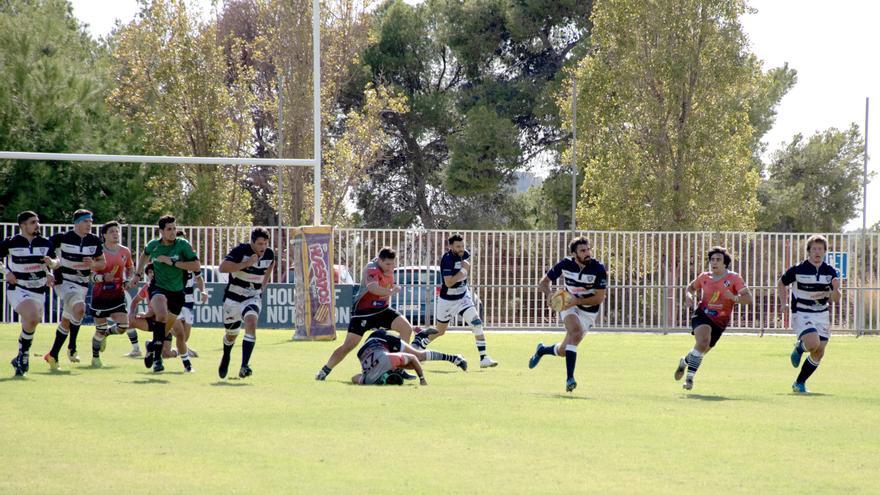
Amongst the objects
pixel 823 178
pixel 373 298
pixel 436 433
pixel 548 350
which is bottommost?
pixel 436 433

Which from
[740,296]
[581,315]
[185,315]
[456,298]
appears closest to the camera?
[581,315]

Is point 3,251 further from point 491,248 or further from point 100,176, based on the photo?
point 100,176

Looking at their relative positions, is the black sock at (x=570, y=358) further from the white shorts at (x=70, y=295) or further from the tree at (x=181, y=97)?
the tree at (x=181, y=97)

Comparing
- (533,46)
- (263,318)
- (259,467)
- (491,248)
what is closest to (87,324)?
(263,318)

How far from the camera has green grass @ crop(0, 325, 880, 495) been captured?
28.8 feet

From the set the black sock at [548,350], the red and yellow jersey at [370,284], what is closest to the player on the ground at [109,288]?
the red and yellow jersey at [370,284]

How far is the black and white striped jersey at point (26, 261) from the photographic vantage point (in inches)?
655

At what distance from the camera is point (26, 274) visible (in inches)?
655

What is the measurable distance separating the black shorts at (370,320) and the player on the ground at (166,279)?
2537 millimetres

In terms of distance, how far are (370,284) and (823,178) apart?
1794 inches

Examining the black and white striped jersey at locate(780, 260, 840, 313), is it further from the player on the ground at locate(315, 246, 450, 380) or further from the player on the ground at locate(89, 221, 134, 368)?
the player on the ground at locate(89, 221, 134, 368)

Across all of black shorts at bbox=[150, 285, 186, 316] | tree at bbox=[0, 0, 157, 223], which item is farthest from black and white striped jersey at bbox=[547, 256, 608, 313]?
tree at bbox=[0, 0, 157, 223]

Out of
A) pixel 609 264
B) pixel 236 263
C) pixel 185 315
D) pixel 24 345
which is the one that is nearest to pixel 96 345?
pixel 185 315

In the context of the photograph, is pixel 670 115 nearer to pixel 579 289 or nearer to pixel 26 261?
pixel 579 289
